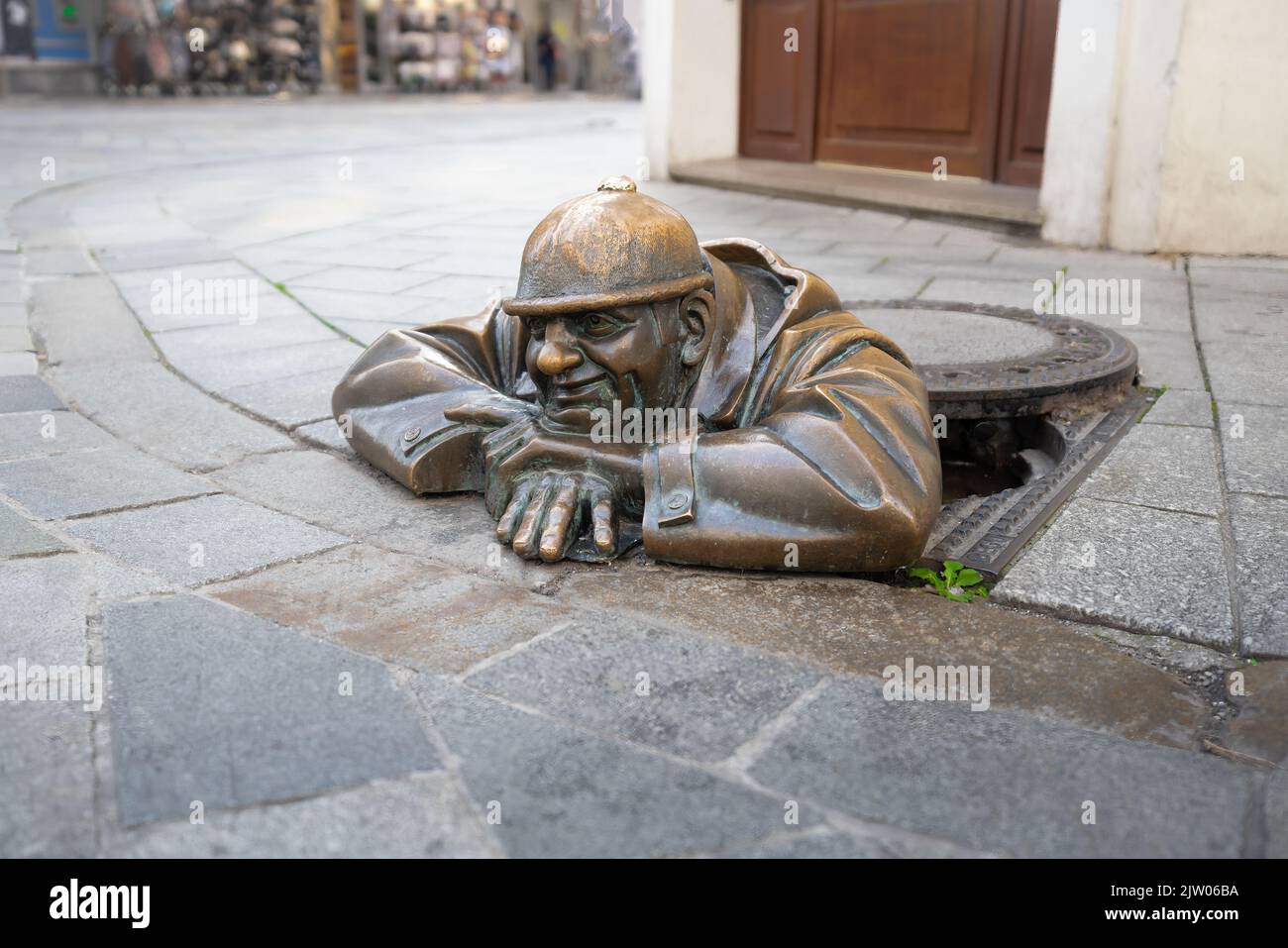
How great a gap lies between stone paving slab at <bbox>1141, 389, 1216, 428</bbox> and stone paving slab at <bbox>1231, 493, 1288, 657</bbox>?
64 centimetres

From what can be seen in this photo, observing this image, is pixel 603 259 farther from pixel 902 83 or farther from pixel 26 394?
pixel 902 83

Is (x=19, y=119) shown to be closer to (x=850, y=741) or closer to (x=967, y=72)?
(x=967, y=72)

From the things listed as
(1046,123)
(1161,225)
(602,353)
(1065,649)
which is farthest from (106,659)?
(1046,123)

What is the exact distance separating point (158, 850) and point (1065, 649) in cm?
156

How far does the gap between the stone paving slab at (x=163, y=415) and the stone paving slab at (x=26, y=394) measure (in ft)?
0.19

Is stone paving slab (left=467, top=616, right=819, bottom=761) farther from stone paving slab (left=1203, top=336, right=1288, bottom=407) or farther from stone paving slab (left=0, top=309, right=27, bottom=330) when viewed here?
stone paving slab (left=0, top=309, right=27, bottom=330)

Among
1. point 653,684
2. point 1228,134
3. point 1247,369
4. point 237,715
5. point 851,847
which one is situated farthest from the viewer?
point 1228,134

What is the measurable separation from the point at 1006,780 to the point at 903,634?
0.50 meters

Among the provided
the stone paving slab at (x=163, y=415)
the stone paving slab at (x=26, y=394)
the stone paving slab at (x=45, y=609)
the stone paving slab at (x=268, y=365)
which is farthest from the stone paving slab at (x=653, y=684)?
the stone paving slab at (x=26, y=394)

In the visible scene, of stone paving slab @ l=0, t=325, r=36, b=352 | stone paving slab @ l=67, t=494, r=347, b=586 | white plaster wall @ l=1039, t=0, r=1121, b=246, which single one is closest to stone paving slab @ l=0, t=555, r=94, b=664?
stone paving slab @ l=67, t=494, r=347, b=586

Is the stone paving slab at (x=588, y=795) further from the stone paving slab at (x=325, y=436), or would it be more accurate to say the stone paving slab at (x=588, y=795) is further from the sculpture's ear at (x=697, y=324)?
the stone paving slab at (x=325, y=436)

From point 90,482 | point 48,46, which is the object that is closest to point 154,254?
point 90,482

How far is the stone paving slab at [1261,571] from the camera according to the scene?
2146 millimetres

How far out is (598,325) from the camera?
7.82 feet
